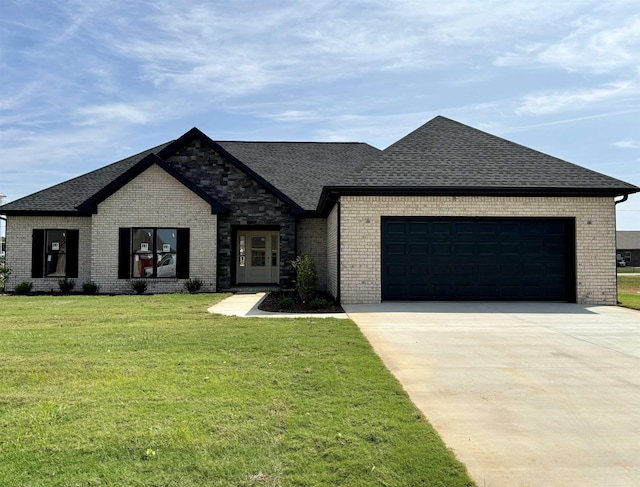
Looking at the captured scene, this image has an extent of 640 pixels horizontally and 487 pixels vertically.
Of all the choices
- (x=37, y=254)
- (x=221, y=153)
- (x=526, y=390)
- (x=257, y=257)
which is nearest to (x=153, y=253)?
(x=257, y=257)

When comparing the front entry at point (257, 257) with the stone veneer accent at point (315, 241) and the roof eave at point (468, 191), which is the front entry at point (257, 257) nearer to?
the stone veneer accent at point (315, 241)

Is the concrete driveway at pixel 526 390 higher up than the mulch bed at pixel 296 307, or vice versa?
the mulch bed at pixel 296 307

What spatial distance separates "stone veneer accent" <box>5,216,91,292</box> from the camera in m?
16.5

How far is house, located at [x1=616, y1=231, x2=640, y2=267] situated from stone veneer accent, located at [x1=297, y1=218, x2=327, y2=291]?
63.5 meters

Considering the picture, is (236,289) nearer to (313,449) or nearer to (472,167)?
(472,167)

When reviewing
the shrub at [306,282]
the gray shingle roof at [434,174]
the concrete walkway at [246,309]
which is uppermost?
the gray shingle roof at [434,174]

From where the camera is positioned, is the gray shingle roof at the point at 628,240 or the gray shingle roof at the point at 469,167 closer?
the gray shingle roof at the point at 469,167

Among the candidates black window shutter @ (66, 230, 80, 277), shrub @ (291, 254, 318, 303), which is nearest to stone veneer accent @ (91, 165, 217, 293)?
black window shutter @ (66, 230, 80, 277)

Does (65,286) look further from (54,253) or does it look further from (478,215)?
(478,215)

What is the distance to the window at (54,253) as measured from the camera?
1658 cm

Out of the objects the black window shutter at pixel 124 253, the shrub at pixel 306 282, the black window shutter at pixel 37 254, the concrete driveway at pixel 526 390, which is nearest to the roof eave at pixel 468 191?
the shrub at pixel 306 282

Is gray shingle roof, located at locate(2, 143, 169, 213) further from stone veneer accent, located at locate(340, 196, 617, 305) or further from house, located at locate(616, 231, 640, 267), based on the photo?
house, located at locate(616, 231, 640, 267)

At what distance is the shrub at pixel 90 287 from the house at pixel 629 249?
70.6 metres

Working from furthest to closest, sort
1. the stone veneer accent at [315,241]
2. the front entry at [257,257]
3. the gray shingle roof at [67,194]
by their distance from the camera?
the front entry at [257,257] < the stone veneer accent at [315,241] < the gray shingle roof at [67,194]
